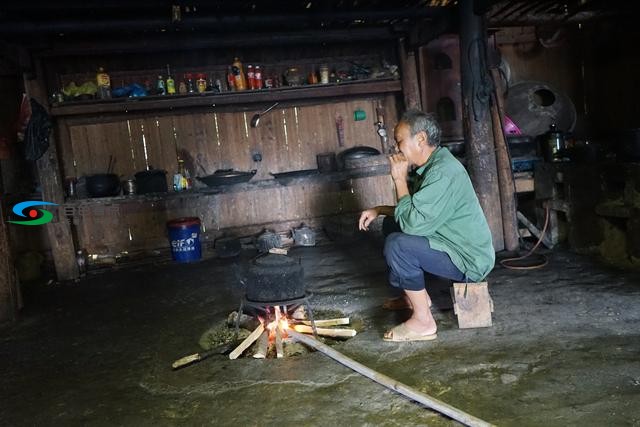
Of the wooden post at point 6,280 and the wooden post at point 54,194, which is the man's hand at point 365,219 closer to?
the wooden post at point 6,280

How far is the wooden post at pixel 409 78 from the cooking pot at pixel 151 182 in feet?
13.3

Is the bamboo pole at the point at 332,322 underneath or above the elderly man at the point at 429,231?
underneath

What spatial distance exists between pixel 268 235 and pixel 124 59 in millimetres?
3626

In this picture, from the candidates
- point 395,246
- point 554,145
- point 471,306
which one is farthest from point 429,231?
point 554,145

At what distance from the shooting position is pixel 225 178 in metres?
7.55

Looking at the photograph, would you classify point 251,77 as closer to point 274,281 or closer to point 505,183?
point 505,183

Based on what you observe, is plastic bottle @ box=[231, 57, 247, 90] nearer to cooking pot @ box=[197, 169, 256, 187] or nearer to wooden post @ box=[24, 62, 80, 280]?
cooking pot @ box=[197, 169, 256, 187]

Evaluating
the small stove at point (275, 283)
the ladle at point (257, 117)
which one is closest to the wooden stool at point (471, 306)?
the small stove at point (275, 283)

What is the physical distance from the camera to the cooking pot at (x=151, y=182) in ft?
24.8

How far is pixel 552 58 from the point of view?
29.6 ft

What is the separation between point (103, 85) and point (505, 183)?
584 centimetres

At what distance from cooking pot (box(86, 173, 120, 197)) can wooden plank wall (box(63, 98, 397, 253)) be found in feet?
1.59

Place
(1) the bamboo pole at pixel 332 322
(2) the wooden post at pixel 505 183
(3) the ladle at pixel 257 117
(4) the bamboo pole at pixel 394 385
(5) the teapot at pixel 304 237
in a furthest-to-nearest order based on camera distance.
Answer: (3) the ladle at pixel 257 117 < (5) the teapot at pixel 304 237 < (2) the wooden post at pixel 505 183 < (1) the bamboo pole at pixel 332 322 < (4) the bamboo pole at pixel 394 385

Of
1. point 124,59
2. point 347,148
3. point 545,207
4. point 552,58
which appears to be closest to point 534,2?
point 552,58
